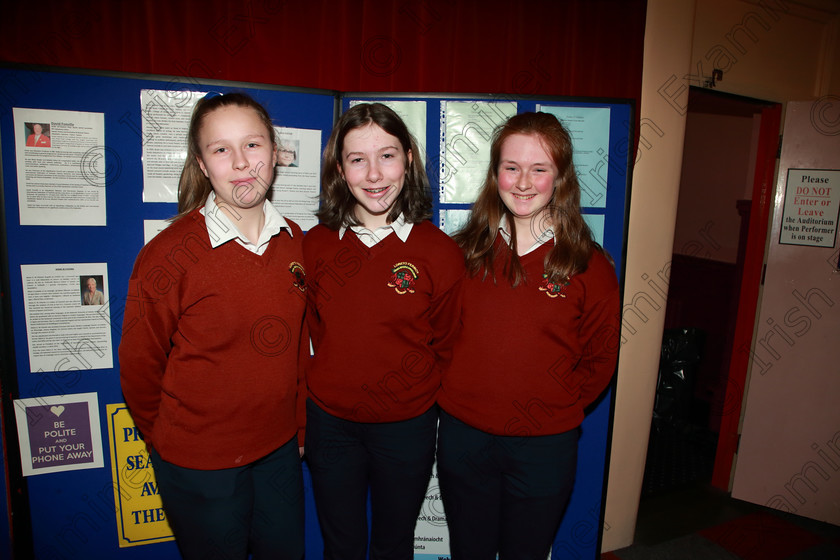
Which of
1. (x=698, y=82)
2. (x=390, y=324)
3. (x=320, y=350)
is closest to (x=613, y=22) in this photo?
(x=698, y=82)

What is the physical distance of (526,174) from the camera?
148cm

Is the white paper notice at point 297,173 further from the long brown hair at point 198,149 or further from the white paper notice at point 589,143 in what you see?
the white paper notice at point 589,143

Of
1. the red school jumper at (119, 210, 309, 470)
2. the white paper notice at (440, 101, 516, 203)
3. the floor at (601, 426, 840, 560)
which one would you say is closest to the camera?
the red school jumper at (119, 210, 309, 470)

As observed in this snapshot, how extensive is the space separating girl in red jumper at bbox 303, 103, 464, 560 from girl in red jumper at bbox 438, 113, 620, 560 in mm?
106

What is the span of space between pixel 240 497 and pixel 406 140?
118 centimetres

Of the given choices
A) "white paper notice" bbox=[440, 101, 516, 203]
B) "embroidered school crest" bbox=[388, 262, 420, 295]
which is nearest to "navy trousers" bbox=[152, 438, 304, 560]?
"embroidered school crest" bbox=[388, 262, 420, 295]

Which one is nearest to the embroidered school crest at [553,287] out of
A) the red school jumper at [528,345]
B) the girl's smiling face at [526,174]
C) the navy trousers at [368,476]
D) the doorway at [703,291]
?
the red school jumper at [528,345]

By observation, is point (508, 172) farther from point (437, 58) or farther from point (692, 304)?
point (692, 304)

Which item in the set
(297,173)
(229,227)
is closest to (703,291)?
(297,173)

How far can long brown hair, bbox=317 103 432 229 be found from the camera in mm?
1468

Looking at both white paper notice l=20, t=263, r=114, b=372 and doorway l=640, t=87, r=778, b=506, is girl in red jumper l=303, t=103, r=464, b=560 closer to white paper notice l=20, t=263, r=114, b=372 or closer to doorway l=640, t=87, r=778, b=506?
white paper notice l=20, t=263, r=114, b=372

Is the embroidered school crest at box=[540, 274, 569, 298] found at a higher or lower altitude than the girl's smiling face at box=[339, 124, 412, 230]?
lower

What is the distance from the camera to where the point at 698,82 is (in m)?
2.31

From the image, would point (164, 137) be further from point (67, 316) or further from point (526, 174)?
point (526, 174)
